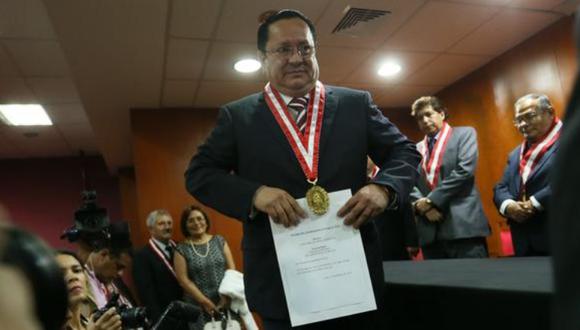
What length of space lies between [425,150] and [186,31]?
1.88 meters

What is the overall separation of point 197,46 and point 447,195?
215 cm

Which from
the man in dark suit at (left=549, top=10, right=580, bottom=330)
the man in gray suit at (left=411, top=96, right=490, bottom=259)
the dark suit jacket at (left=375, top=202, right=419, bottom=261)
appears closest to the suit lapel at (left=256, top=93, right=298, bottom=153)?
the man in dark suit at (left=549, top=10, right=580, bottom=330)

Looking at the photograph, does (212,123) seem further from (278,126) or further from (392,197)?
(392,197)

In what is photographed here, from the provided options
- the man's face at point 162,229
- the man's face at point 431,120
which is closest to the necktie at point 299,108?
the man's face at point 431,120

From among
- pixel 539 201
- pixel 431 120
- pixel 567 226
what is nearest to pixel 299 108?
pixel 567 226

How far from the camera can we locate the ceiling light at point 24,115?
504 centimetres

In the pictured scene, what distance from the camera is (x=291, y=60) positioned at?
3.91 feet

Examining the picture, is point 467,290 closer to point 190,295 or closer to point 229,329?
point 229,329

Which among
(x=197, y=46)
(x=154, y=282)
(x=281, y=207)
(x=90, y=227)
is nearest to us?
(x=281, y=207)

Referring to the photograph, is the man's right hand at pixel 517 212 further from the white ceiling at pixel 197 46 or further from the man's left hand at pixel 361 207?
the man's left hand at pixel 361 207

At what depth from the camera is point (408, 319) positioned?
154 cm

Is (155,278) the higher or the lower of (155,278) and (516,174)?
the lower

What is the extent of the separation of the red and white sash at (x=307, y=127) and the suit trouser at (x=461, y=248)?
6.71 ft

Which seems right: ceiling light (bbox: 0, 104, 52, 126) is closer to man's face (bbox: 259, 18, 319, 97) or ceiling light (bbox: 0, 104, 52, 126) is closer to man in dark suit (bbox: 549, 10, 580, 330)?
man's face (bbox: 259, 18, 319, 97)
